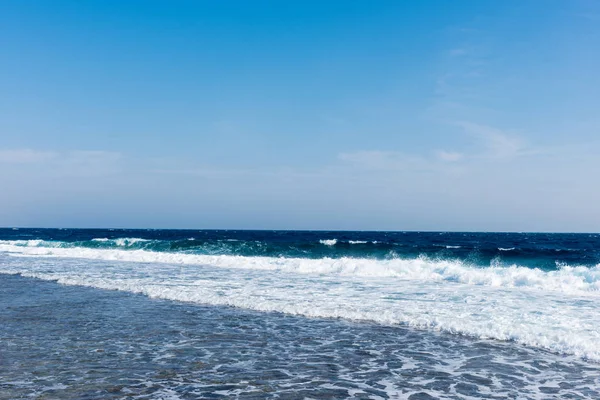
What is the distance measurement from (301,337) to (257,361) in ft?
6.55

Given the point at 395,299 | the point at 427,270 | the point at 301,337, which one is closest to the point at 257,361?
the point at 301,337

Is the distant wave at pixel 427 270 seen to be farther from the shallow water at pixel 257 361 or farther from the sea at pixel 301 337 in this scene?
the shallow water at pixel 257 361

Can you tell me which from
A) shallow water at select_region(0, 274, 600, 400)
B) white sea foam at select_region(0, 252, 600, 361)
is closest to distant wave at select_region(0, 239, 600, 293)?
white sea foam at select_region(0, 252, 600, 361)

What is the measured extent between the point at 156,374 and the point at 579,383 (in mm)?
6070

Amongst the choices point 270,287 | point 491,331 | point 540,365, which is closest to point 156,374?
point 540,365

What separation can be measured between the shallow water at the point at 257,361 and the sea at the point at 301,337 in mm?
35

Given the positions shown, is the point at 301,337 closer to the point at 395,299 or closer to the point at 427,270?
the point at 395,299

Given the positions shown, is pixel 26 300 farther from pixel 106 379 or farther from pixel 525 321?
pixel 525 321

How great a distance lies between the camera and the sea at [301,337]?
6785mm

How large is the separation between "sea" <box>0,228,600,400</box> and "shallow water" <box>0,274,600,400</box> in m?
0.03

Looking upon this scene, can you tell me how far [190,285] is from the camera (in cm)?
1759

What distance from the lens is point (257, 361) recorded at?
801 centimetres

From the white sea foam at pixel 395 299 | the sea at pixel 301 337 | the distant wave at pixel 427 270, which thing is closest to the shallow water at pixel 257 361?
the sea at pixel 301 337

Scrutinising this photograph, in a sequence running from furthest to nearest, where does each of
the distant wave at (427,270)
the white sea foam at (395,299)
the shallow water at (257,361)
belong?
the distant wave at (427,270) < the white sea foam at (395,299) < the shallow water at (257,361)
